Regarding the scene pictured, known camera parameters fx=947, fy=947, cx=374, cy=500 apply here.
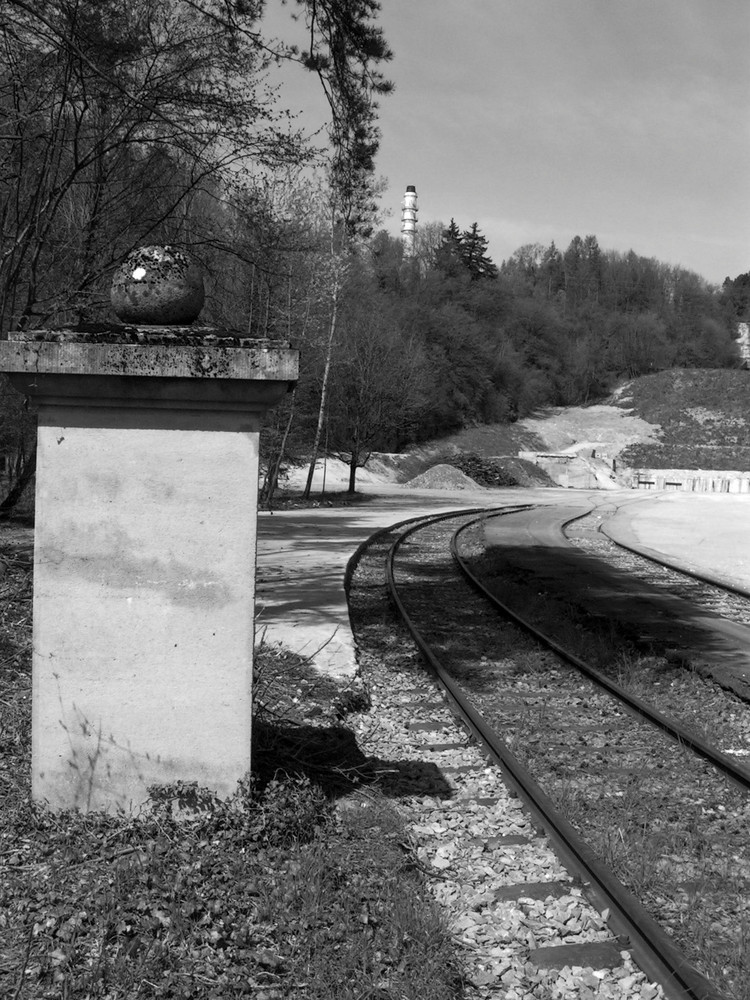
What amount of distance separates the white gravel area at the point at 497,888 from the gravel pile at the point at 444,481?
45626 millimetres

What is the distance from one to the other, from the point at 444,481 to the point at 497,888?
1905 inches

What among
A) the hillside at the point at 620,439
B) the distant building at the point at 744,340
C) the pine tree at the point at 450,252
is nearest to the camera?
the hillside at the point at 620,439

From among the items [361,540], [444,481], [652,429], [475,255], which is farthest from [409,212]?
[361,540]

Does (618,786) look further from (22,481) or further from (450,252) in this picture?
(450,252)

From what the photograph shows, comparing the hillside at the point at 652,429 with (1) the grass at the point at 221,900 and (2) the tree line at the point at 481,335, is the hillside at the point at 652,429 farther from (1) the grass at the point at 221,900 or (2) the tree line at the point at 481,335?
(1) the grass at the point at 221,900

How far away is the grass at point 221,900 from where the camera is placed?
323cm

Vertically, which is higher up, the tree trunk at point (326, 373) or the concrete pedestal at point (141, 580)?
the tree trunk at point (326, 373)

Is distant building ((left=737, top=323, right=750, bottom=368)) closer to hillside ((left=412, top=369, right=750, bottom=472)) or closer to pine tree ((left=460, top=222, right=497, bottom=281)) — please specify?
hillside ((left=412, top=369, right=750, bottom=472))

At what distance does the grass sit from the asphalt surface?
3.42 metres

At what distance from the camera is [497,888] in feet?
14.4

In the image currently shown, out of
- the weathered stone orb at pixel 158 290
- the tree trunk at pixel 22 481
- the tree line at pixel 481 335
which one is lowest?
the tree trunk at pixel 22 481

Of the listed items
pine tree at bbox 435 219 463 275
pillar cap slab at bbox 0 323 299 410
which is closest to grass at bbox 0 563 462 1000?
pillar cap slab at bbox 0 323 299 410

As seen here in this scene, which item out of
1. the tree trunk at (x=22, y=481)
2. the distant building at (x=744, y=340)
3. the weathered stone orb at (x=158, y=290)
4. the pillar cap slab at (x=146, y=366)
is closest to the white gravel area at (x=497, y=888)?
the pillar cap slab at (x=146, y=366)

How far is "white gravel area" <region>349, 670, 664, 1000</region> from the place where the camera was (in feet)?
11.7
